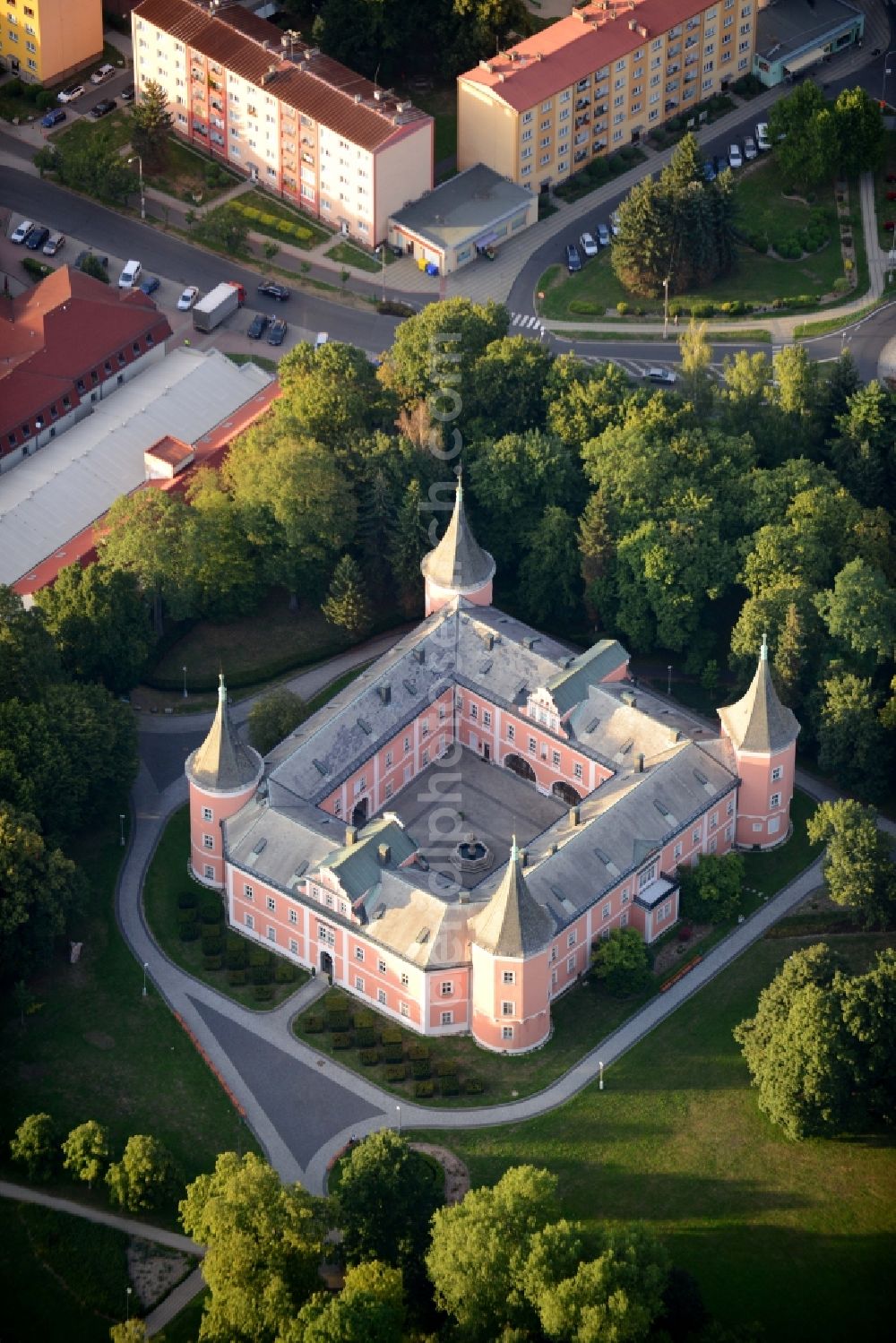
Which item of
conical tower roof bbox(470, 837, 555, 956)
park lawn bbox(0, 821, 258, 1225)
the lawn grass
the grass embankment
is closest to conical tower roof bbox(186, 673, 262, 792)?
park lawn bbox(0, 821, 258, 1225)

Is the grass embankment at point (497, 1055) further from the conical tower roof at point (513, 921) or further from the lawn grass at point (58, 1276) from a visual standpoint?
the lawn grass at point (58, 1276)

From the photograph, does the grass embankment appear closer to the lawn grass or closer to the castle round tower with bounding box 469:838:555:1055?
the castle round tower with bounding box 469:838:555:1055

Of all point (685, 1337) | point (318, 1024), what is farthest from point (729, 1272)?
point (318, 1024)

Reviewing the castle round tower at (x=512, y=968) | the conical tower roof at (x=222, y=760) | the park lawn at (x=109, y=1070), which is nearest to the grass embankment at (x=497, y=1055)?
the castle round tower at (x=512, y=968)

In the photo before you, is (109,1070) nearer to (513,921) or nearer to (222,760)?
(222,760)

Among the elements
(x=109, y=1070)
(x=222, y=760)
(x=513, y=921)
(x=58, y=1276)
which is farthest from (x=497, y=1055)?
(x=58, y=1276)
